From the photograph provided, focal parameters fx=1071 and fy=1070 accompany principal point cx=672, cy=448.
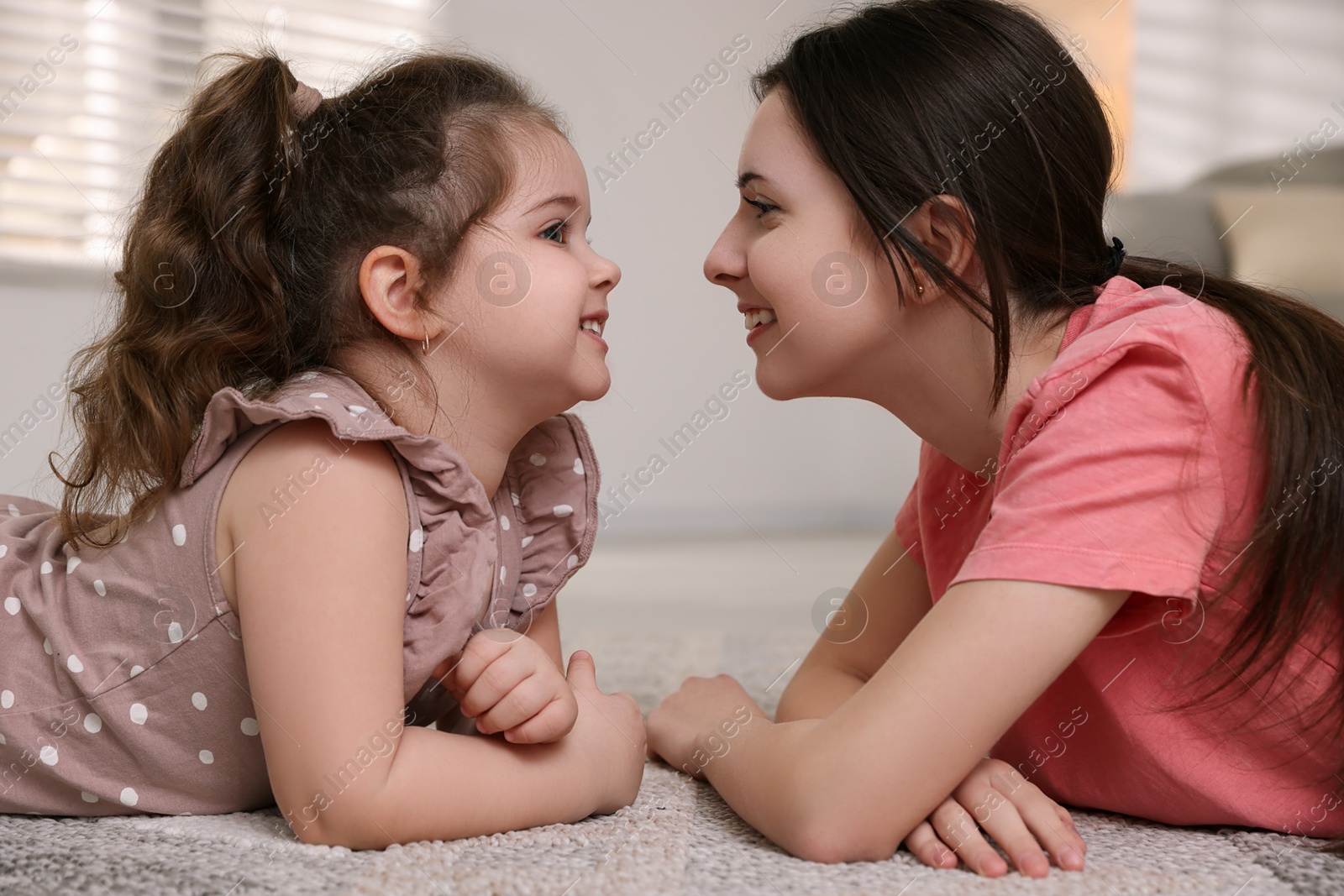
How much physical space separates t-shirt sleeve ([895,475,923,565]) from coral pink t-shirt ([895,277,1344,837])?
9.3 inches

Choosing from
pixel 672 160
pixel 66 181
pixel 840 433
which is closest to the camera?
pixel 66 181

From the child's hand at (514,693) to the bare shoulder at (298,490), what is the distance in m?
0.10

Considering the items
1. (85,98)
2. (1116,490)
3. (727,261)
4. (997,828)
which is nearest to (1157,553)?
(1116,490)

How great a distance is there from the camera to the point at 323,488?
0.64m

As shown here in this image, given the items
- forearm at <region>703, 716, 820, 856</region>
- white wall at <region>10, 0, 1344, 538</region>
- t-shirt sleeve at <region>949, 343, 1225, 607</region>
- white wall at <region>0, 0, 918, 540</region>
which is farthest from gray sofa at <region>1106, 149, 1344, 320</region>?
forearm at <region>703, 716, 820, 856</region>

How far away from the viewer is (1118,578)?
1.90 feet

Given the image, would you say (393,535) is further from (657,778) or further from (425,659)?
(657,778)

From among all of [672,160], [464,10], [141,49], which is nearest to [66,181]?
[141,49]

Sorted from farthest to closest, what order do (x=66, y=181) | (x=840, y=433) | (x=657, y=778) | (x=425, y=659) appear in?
(x=840, y=433), (x=66, y=181), (x=657, y=778), (x=425, y=659)

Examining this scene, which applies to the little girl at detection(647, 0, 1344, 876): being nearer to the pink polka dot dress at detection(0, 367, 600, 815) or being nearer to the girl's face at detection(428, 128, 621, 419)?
the girl's face at detection(428, 128, 621, 419)

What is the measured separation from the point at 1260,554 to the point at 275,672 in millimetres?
573

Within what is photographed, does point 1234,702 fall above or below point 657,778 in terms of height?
above

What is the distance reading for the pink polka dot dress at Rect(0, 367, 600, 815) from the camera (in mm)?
671

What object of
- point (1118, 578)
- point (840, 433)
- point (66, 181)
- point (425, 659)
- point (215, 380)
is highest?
point (1118, 578)
